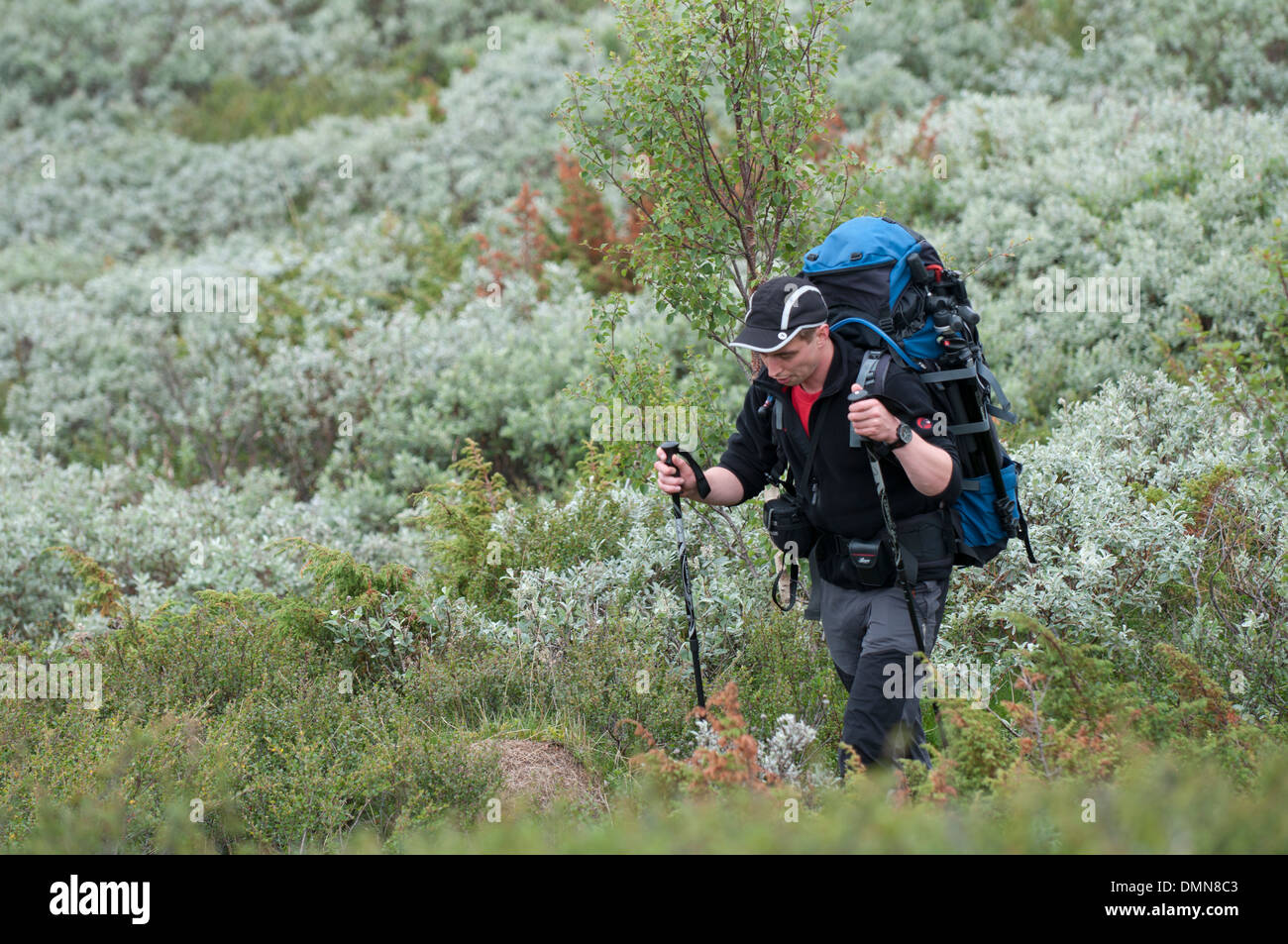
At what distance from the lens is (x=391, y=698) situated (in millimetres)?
4934

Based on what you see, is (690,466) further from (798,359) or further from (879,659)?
(879,659)

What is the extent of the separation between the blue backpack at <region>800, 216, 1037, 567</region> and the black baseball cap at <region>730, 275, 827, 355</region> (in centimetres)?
21

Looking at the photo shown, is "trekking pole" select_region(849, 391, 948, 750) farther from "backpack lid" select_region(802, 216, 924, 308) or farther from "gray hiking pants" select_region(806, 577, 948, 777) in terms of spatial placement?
"backpack lid" select_region(802, 216, 924, 308)

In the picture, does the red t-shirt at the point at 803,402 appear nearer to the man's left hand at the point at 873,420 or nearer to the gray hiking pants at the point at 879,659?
the man's left hand at the point at 873,420

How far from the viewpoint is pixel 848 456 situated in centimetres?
390

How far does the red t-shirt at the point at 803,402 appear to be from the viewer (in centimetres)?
394

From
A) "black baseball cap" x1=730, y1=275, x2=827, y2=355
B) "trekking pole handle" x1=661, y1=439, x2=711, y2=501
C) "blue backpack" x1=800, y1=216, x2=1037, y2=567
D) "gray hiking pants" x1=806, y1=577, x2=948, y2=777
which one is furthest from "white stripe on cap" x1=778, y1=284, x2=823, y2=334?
"gray hiking pants" x1=806, y1=577, x2=948, y2=777

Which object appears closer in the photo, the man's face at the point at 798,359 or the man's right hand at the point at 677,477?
the man's face at the point at 798,359

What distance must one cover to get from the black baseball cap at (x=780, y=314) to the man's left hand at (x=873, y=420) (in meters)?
0.33

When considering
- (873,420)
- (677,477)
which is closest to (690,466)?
(677,477)

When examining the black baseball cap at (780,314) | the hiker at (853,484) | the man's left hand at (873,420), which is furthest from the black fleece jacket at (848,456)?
the black baseball cap at (780,314)

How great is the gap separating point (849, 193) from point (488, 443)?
424 centimetres

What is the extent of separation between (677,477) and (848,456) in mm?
668

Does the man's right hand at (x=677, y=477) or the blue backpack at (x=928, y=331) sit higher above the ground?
the blue backpack at (x=928, y=331)
